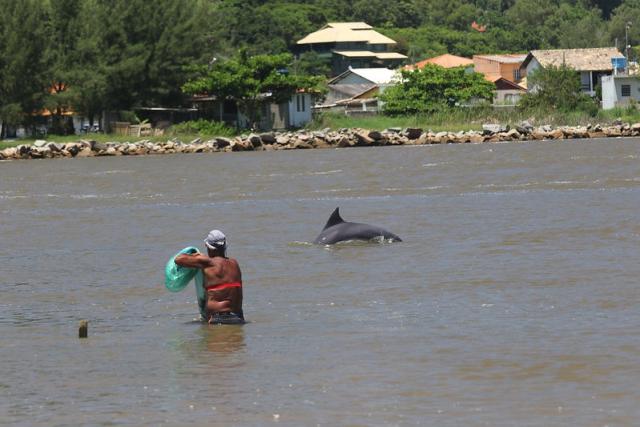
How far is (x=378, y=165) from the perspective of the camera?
132 feet

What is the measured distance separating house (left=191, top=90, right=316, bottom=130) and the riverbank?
364 inches

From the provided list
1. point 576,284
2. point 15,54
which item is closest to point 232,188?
point 576,284

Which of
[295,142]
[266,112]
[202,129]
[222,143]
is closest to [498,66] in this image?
[266,112]

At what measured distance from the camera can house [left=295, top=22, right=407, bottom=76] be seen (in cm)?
11812

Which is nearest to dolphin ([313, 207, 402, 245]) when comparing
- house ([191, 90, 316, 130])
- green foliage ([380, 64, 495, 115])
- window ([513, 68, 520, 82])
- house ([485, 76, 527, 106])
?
house ([191, 90, 316, 130])

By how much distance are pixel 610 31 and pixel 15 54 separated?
271ft

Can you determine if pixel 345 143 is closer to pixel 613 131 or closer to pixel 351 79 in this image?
pixel 613 131

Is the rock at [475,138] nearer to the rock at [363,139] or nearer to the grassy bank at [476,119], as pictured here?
the rock at [363,139]

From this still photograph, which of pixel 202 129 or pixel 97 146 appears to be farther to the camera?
pixel 202 129

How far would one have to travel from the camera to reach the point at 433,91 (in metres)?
70.0

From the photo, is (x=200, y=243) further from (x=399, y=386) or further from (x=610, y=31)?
(x=610, y=31)

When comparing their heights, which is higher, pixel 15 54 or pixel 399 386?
pixel 15 54

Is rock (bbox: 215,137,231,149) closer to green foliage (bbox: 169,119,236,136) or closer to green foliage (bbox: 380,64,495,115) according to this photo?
green foliage (bbox: 169,119,236,136)

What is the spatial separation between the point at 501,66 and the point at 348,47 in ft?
61.1
